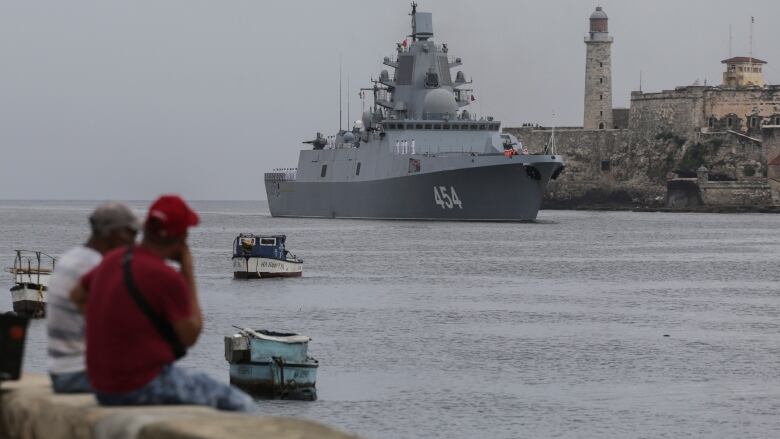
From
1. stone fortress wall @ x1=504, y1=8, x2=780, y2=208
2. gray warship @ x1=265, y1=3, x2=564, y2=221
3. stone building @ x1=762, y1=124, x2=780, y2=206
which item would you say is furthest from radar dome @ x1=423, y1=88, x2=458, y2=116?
stone building @ x1=762, y1=124, x2=780, y2=206

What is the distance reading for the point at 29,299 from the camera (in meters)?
27.8

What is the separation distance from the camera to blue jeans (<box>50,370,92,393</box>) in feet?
22.8

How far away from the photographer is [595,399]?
741 inches

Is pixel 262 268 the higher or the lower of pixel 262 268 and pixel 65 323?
the lower

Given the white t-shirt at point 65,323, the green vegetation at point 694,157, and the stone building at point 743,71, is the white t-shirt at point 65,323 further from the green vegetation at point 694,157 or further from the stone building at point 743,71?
the stone building at point 743,71

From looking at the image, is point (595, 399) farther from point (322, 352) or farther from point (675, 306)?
point (675, 306)

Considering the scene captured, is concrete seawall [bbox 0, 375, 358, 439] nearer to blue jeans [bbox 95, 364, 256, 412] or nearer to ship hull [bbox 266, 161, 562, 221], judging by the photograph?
blue jeans [bbox 95, 364, 256, 412]

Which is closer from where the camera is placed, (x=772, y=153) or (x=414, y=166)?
(x=414, y=166)

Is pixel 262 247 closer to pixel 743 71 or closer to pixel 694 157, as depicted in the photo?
pixel 694 157

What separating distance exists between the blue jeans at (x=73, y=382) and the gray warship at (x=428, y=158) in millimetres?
58344

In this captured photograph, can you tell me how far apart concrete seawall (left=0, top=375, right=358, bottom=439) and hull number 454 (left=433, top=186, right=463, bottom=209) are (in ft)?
198

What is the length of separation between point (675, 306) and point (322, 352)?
41.2 ft

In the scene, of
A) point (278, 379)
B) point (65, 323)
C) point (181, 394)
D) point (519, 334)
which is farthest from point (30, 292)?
point (181, 394)

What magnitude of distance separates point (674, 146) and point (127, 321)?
9321 cm
